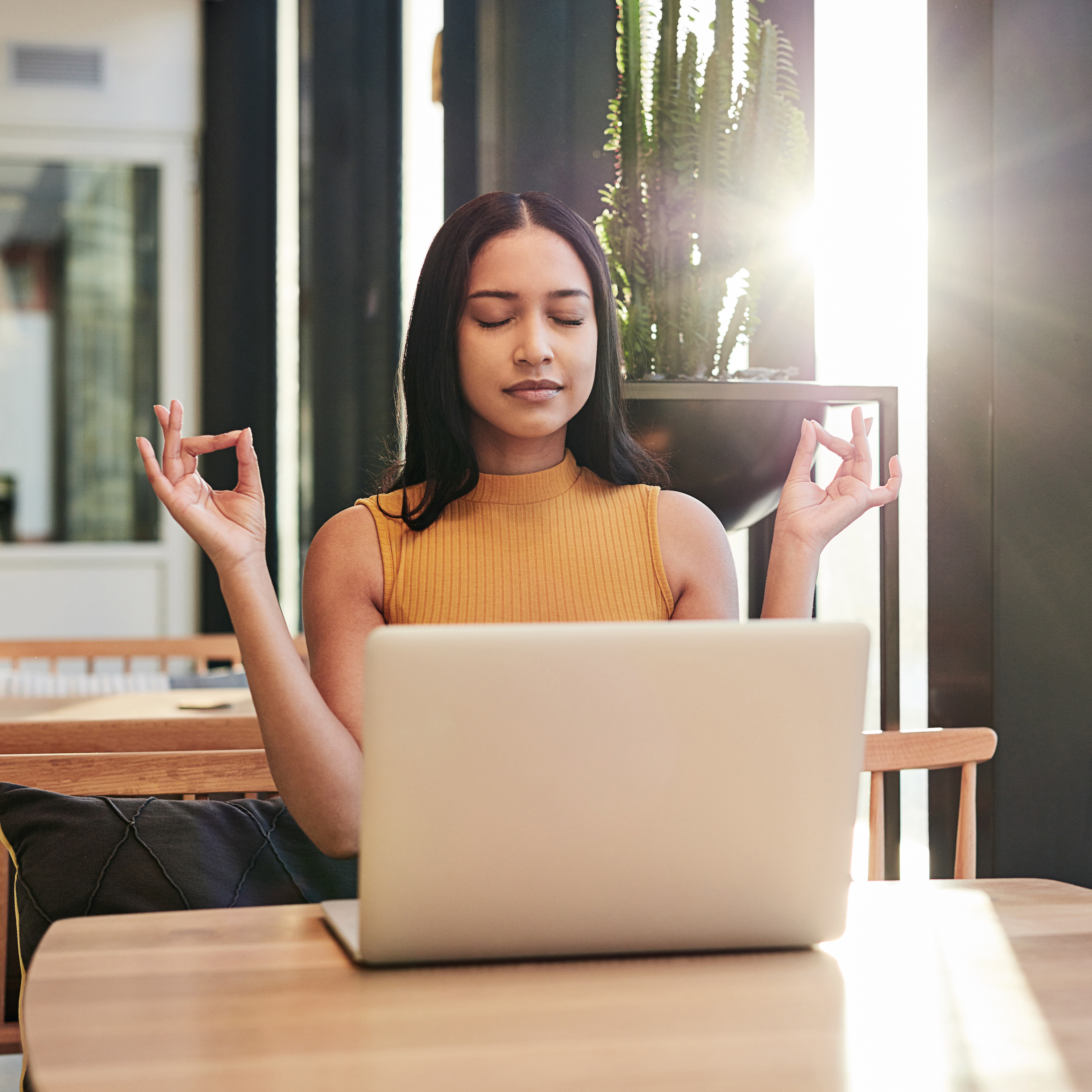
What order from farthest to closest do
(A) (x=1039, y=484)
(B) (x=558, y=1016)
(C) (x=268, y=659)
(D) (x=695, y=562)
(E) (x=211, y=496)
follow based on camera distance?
(A) (x=1039, y=484) < (D) (x=695, y=562) < (E) (x=211, y=496) < (C) (x=268, y=659) < (B) (x=558, y=1016)

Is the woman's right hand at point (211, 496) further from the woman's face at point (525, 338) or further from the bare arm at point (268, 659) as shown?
the woman's face at point (525, 338)

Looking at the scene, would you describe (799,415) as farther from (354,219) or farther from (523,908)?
(354,219)

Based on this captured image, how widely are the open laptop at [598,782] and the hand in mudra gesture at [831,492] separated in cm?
45

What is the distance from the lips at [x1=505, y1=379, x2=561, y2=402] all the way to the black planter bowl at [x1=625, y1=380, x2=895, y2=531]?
1.20 ft

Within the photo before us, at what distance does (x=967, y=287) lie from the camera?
1556 mm

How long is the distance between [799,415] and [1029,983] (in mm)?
1003

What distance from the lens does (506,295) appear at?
45.9 inches

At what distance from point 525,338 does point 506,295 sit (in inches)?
2.0

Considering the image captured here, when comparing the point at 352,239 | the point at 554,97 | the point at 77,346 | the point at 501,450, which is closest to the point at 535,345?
the point at 501,450

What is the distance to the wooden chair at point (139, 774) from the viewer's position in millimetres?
1178

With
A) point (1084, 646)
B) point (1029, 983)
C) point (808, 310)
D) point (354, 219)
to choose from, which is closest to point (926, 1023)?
point (1029, 983)

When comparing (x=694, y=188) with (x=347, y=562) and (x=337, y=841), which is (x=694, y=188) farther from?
(x=337, y=841)

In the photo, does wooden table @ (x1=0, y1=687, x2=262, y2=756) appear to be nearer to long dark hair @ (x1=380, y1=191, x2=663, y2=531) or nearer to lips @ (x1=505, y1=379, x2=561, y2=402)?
long dark hair @ (x1=380, y1=191, x2=663, y2=531)

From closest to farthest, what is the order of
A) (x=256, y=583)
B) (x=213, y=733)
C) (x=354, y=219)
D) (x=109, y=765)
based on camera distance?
(x=256, y=583)
(x=109, y=765)
(x=213, y=733)
(x=354, y=219)
